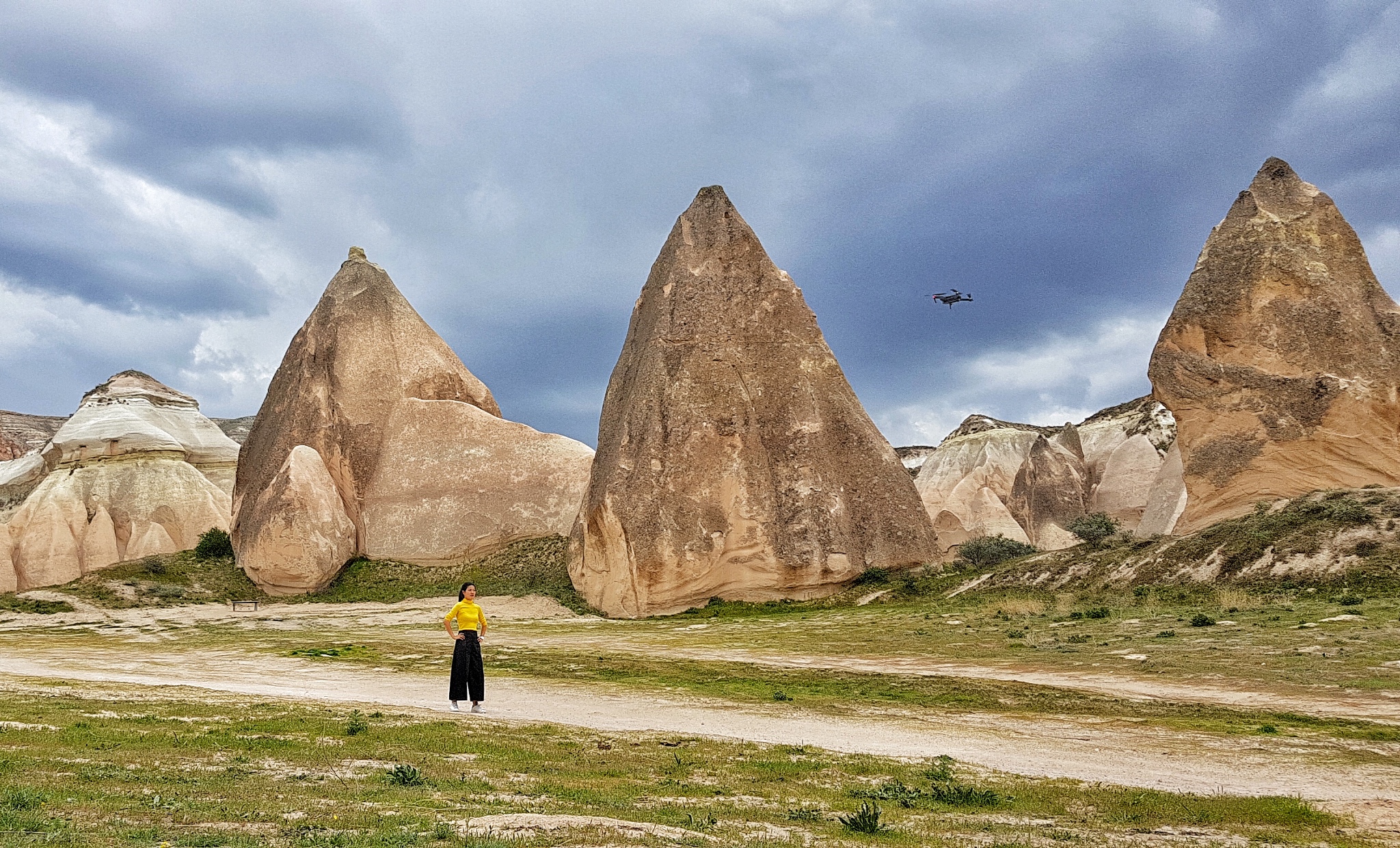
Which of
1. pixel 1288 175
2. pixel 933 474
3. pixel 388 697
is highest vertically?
pixel 1288 175

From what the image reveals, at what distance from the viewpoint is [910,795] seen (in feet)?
24.4

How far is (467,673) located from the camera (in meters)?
12.8

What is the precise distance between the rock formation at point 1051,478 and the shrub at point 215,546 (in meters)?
37.1

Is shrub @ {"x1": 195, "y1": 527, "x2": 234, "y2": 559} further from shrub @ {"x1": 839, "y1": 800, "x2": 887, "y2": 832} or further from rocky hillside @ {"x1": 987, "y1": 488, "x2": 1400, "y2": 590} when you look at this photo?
shrub @ {"x1": 839, "y1": 800, "x2": 887, "y2": 832}

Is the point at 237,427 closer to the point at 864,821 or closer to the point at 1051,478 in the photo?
the point at 1051,478

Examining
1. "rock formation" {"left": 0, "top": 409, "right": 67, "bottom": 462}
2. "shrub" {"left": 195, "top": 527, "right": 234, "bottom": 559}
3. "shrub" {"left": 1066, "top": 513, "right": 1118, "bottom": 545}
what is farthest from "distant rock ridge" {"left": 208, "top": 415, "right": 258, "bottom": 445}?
"shrub" {"left": 1066, "top": 513, "right": 1118, "bottom": 545}

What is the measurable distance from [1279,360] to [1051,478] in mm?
36383

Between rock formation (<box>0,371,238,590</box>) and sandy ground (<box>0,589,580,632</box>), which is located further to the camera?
rock formation (<box>0,371,238,590</box>)

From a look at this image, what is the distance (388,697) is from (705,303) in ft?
78.6

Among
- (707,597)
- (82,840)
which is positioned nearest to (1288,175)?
(707,597)

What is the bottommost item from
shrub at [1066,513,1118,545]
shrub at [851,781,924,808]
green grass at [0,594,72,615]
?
shrub at [851,781,924,808]

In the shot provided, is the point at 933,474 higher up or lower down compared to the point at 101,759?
higher up

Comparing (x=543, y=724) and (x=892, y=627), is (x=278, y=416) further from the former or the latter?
(x=543, y=724)

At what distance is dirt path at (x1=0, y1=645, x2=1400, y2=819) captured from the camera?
8195mm
